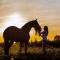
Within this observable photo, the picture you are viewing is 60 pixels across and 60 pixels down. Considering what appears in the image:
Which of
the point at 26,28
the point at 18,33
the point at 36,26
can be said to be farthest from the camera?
the point at 36,26

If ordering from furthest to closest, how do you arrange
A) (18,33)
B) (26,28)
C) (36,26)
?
(36,26) → (26,28) → (18,33)

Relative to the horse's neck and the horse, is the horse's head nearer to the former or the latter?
the horse

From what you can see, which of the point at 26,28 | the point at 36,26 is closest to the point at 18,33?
the point at 26,28

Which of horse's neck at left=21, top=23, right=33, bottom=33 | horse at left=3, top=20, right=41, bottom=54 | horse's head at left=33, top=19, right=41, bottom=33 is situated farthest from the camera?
horse's head at left=33, top=19, right=41, bottom=33

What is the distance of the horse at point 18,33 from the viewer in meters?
21.8

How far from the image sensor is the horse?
21763 millimetres

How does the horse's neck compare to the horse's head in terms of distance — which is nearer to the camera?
the horse's neck

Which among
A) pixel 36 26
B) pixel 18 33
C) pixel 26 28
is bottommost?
pixel 18 33

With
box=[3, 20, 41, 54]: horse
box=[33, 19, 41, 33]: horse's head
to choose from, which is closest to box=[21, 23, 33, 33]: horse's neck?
box=[3, 20, 41, 54]: horse

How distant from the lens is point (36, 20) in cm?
2256

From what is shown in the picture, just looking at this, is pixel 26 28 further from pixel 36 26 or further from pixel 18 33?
pixel 36 26

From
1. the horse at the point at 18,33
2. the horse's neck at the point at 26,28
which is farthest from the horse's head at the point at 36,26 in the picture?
the horse's neck at the point at 26,28

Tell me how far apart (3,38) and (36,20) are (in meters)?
2.32

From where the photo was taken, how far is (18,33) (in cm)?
2211
